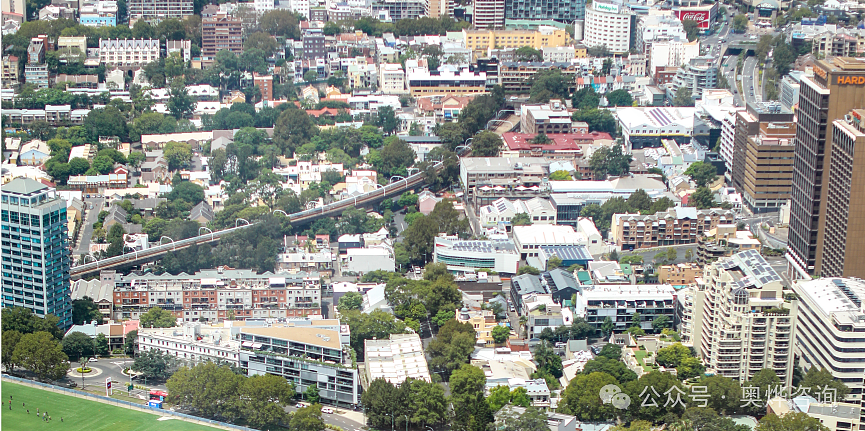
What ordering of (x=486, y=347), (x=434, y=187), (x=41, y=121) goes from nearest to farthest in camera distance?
(x=486, y=347) → (x=434, y=187) → (x=41, y=121)

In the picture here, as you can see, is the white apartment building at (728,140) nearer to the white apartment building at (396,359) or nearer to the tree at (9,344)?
the white apartment building at (396,359)

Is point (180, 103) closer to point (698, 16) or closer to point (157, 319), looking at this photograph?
point (157, 319)

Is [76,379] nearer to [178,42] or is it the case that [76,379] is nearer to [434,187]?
[434,187]

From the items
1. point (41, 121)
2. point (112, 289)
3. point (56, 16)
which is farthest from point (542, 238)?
point (56, 16)

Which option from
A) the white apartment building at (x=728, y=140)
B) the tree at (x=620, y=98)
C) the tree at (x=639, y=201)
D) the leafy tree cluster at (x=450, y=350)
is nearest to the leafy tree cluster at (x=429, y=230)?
the tree at (x=639, y=201)

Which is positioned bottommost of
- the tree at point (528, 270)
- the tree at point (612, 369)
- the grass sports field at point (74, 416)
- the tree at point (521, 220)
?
the grass sports field at point (74, 416)

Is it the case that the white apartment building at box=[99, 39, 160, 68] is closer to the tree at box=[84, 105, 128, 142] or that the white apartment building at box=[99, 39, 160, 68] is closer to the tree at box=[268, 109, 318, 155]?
the tree at box=[84, 105, 128, 142]

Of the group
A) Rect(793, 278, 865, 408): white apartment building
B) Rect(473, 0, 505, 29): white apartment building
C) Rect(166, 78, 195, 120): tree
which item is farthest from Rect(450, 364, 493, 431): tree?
Rect(473, 0, 505, 29): white apartment building
